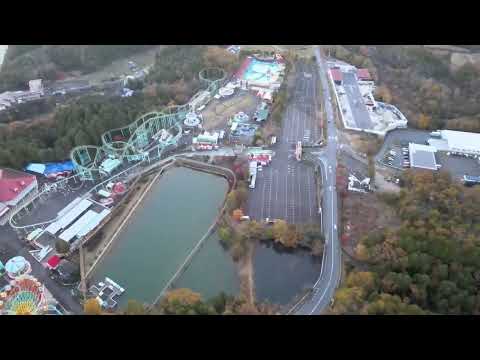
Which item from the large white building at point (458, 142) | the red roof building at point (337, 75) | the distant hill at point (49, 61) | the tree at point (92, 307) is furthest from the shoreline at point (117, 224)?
the large white building at point (458, 142)

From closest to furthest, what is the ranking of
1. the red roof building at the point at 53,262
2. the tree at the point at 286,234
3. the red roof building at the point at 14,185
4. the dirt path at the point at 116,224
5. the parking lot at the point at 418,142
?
the red roof building at the point at 53,262 → the dirt path at the point at 116,224 → the tree at the point at 286,234 → the red roof building at the point at 14,185 → the parking lot at the point at 418,142

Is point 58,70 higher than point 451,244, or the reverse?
point 58,70

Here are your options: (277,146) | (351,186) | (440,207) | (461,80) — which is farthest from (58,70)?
(461,80)

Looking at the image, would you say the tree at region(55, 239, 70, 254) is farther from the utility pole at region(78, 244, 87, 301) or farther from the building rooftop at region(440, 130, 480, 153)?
the building rooftop at region(440, 130, 480, 153)

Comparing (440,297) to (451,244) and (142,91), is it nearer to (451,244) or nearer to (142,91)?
(451,244)

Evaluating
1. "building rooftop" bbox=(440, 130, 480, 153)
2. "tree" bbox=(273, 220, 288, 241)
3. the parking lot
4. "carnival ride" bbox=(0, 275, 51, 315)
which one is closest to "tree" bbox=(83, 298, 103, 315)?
"carnival ride" bbox=(0, 275, 51, 315)

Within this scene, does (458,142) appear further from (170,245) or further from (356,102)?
(170,245)

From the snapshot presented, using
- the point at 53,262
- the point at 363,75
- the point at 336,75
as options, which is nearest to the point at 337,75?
the point at 336,75

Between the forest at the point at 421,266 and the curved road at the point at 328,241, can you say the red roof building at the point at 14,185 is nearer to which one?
the curved road at the point at 328,241
